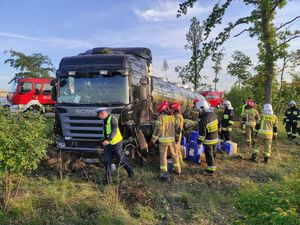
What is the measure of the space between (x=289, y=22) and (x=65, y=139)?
34.9ft

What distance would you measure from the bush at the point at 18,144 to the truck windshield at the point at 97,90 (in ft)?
9.43

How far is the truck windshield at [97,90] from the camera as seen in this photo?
344 inches

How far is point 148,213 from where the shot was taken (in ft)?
18.8

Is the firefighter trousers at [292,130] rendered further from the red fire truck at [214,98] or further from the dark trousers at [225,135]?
the red fire truck at [214,98]

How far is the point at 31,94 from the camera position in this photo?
19.8 m

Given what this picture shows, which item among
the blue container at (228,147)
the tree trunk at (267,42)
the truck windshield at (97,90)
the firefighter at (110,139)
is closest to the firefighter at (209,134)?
the truck windshield at (97,90)

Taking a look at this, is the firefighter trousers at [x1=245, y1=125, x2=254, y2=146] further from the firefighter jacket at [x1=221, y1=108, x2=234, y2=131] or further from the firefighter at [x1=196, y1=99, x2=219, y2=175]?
the firefighter at [x1=196, y1=99, x2=219, y2=175]

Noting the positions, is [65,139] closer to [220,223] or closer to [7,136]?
[7,136]

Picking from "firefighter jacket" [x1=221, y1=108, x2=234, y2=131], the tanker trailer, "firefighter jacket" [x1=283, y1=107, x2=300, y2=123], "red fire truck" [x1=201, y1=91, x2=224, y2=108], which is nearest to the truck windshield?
the tanker trailer

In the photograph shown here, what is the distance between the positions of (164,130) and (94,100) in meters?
2.02

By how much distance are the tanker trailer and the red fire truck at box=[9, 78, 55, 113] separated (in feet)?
34.2

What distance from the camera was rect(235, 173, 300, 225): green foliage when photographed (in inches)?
87.8

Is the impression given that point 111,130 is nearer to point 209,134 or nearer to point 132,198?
A: point 132,198

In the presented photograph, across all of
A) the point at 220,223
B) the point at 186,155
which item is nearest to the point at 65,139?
the point at 186,155
